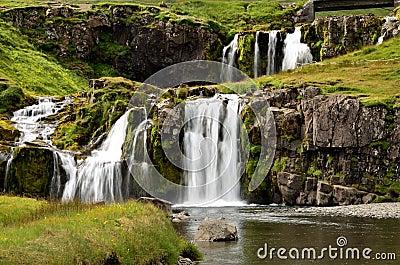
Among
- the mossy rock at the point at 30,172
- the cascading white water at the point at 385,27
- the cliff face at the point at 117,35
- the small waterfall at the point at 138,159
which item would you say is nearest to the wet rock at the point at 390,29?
the cascading white water at the point at 385,27

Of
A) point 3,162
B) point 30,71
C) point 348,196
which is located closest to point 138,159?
point 3,162

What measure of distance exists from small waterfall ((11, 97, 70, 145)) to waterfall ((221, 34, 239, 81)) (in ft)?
74.8

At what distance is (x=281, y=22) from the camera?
346 ft

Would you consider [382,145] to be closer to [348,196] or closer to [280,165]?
[348,196]

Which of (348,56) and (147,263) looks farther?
(348,56)

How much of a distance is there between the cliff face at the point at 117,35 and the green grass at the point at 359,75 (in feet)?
94.9

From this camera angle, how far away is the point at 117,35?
97750mm

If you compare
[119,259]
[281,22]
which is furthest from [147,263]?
[281,22]

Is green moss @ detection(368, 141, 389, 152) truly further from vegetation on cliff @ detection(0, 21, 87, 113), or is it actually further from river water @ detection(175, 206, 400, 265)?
vegetation on cliff @ detection(0, 21, 87, 113)

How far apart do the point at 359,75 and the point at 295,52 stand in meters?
16.4

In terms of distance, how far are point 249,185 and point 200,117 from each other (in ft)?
27.6

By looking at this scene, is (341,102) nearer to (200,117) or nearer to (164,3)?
(200,117)

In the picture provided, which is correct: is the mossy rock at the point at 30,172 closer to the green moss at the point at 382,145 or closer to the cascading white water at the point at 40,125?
the cascading white water at the point at 40,125

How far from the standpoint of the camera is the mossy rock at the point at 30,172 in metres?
52.3
